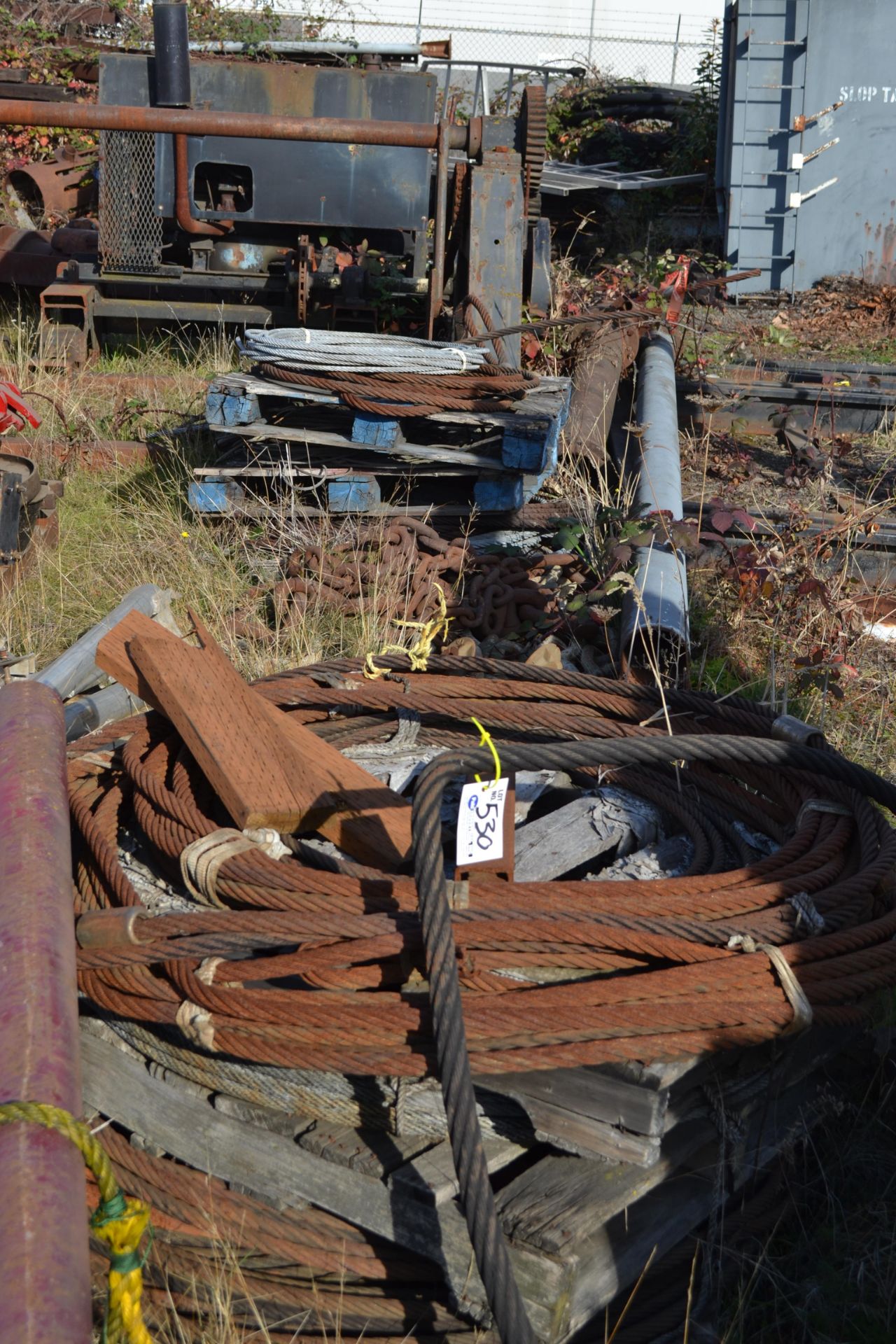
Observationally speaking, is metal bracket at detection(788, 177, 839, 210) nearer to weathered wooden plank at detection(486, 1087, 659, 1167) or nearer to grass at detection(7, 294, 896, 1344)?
grass at detection(7, 294, 896, 1344)

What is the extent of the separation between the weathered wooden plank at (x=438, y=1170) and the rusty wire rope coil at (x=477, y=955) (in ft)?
0.32

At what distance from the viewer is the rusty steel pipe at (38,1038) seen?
156 cm

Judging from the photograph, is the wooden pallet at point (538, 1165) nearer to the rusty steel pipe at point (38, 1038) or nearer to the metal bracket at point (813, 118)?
the rusty steel pipe at point (38, 1038)

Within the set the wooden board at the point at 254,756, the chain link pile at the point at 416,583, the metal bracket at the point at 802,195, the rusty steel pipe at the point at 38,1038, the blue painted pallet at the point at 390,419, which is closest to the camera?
the rusty steel pipe at the point at 38,1038

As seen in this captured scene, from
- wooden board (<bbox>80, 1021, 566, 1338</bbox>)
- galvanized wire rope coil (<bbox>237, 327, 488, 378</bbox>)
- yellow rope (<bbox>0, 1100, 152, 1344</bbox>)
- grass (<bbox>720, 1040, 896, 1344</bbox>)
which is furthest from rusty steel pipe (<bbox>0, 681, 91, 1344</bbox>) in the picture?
galvanized wire rope coil (<bbox>237, 327, 488, 378</bbox>)

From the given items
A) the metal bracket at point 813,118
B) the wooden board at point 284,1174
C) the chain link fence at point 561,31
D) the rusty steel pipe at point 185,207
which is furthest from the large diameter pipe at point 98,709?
the chain link fence at point 561,31

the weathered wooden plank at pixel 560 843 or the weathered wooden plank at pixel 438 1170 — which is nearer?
the weathered wooden plank at pixel 438 1170

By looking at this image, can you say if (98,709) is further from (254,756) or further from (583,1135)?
(583,1135)

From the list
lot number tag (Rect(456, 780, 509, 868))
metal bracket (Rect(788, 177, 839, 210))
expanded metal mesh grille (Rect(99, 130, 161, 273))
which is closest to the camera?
lot number tag (Rect(456, 780, 509, 868))

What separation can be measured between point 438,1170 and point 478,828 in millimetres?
627

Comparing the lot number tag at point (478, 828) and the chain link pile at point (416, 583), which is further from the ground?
the lot number tag at point (478, 828)

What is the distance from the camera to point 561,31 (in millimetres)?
28922

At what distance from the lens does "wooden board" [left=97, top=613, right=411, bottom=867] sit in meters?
2.65

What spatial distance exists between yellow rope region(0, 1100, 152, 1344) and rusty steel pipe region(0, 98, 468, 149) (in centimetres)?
463
